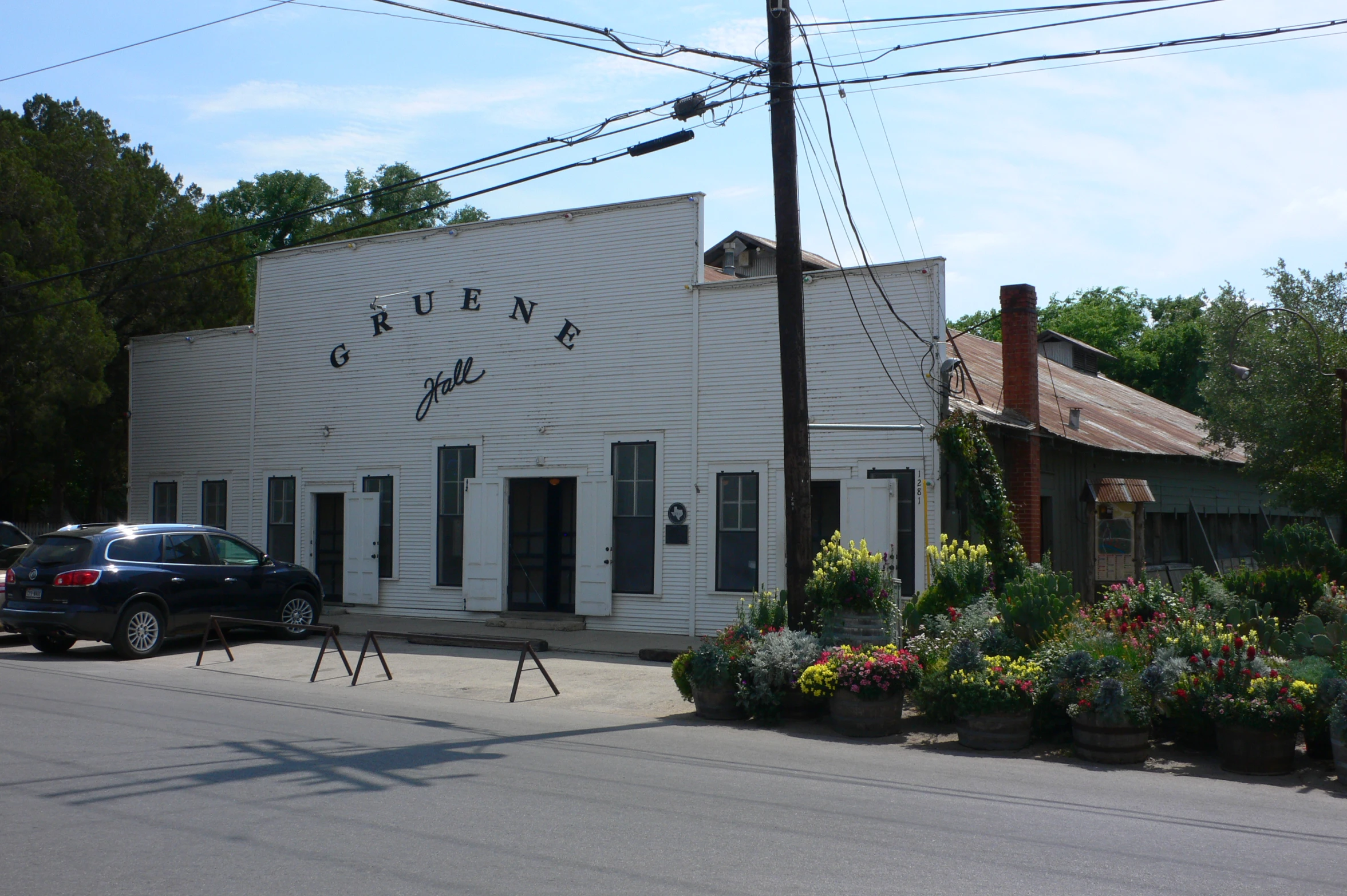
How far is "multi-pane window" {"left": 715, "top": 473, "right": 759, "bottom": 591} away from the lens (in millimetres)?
17250

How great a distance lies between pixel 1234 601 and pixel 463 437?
12.1m

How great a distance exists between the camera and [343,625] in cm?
1877

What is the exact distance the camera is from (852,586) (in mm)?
11477

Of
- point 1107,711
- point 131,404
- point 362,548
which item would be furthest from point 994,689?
point 131,404

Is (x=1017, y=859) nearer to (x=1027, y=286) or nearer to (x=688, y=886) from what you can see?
(x=688, y=886)

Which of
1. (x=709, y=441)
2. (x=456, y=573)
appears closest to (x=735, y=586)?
(x=709, y=441)

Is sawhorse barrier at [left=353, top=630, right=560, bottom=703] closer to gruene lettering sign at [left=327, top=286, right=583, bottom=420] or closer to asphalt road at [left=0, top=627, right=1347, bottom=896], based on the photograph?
asphalt road at [left=0, top=627, right=1347, bottom=896]

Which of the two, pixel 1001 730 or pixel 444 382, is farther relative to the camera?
pixel 444 382

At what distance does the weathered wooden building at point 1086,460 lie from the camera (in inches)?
666

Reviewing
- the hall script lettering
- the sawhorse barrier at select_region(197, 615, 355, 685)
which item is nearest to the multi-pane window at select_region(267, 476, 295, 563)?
the hall script lettering

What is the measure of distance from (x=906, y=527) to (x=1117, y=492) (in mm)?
5173

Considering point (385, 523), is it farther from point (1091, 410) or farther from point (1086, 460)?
point (1091, 410)

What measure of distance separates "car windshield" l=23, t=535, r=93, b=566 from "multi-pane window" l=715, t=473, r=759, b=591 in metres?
8.54

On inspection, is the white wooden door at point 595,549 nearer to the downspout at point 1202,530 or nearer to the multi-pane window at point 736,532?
the multi-pane window at point 736,532
